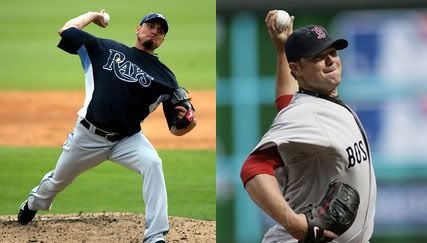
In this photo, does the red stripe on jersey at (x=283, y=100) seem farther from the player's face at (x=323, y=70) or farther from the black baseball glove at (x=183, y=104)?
the black baseball glove at (x=183, y=104)

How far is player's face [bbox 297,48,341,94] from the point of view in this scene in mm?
2781

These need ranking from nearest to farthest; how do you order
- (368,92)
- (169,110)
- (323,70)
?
1. (323,70)
2. (368,92)
3. (169,110)

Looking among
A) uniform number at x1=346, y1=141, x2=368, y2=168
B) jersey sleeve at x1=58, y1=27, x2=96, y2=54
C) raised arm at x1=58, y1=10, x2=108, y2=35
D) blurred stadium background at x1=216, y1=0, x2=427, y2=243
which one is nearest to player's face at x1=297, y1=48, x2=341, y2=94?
uniform number at x1=346, y1=141, x2=368, y2=168

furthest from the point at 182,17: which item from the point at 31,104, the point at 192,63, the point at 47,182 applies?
the point at 47,182

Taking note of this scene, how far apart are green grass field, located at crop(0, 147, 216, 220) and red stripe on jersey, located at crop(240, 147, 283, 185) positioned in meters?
4.05

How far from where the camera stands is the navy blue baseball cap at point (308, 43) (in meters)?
2.76

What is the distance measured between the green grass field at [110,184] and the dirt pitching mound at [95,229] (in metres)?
0.63

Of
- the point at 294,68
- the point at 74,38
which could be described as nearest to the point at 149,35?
the point at 74,38

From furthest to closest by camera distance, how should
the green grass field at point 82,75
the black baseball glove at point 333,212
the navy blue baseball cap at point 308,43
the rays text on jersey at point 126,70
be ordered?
the green grass field at point 82,75 → the rays text on jersey at point 126,70 → the navy blue baseball cap at point 308,43 → the black baseball glove at point 333,212

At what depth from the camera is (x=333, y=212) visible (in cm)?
257

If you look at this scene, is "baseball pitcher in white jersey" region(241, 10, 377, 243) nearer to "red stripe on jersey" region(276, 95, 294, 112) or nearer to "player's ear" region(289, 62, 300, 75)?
"player's ear" region(289, 62, 300, 75)

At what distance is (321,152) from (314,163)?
0.22 ft

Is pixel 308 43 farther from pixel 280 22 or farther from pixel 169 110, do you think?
pixel 169 110

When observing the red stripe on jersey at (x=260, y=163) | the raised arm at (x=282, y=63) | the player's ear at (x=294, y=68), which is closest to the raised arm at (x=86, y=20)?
the raised arm at (x=282, y=63)
